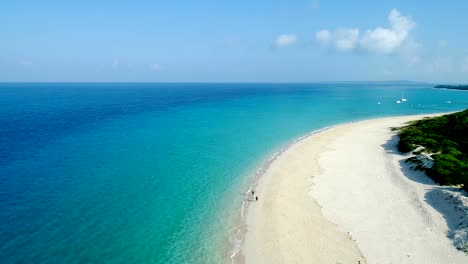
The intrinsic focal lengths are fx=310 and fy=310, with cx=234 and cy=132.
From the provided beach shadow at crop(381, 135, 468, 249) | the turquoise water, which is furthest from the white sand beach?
the turquoise water

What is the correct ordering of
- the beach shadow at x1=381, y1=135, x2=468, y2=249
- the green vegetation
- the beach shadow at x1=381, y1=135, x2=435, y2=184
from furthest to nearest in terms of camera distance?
the beach shadow at x1=381, y1=135, x2=435, y2=184, the green vegetation, the beach shadow at x1=381, y1=135, x2=468, y2=249

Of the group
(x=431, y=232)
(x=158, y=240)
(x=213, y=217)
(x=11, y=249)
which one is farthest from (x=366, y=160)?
(x=11, y=249)

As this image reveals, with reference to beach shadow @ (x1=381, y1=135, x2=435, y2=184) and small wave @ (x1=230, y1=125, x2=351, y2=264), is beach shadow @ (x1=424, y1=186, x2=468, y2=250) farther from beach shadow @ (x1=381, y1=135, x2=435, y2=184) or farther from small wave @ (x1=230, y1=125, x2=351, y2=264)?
small wave @ (x1=230, y1=125, x2=351, y2=264)

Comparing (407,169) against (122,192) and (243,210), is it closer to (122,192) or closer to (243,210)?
(243,210)

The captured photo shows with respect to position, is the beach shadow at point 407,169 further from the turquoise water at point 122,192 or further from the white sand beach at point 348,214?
the turquoise water at point 122,192

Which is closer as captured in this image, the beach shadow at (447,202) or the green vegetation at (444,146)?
the beach shadow at (447,202)

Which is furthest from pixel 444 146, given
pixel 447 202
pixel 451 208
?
pixel 451 208

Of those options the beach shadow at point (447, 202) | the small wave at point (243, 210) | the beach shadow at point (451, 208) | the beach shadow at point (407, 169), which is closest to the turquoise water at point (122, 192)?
the small wave at point (243, 210)
